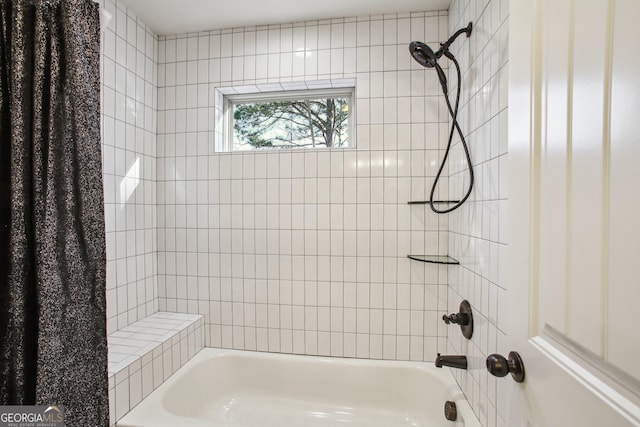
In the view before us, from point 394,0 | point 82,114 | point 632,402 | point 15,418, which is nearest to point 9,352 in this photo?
point 15,418

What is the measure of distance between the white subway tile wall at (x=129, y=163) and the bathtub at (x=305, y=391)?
558 millimetres

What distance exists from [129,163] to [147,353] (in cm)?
106

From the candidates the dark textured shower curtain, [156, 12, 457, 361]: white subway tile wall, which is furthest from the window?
the dark textured shower curtain

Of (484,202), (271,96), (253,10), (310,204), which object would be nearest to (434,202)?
(484,202)

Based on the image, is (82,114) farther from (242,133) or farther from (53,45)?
(242,133)

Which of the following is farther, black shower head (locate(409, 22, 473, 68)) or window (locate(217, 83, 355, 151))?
window (locate(217, 83, 355, 151))

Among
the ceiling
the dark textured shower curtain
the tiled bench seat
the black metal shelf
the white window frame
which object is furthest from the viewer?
the white window frame

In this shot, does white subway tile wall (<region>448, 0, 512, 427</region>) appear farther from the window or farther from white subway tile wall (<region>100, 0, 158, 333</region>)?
white subway tile wall (<region>100, 0, 158, 333</region>)

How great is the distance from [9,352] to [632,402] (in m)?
1.37

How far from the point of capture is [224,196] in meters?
1.84

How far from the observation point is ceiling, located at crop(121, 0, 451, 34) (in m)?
1.60

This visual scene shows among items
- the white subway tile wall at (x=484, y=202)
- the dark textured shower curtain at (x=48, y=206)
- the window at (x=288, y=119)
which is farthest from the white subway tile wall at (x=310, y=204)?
the dark textured shower curtain at (x=48, y=206)

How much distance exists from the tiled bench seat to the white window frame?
3.70 feet

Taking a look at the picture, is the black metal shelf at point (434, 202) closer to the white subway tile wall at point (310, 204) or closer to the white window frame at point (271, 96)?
the white subway tile wall at point (310, 204)
